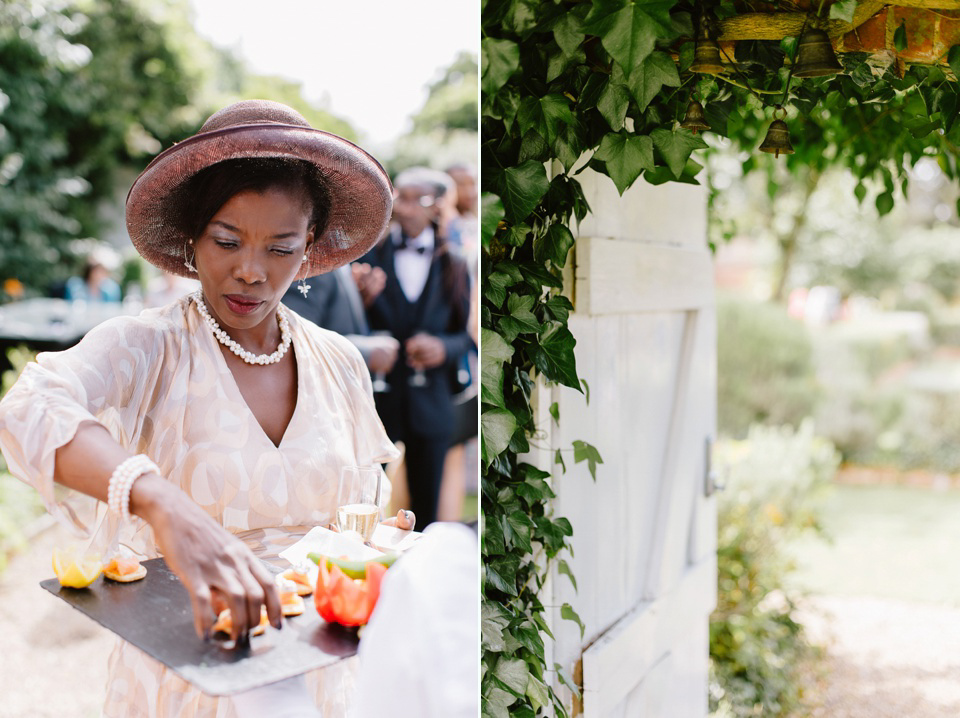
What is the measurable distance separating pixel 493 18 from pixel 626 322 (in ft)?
3.65

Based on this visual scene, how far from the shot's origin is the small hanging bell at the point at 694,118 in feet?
6.47

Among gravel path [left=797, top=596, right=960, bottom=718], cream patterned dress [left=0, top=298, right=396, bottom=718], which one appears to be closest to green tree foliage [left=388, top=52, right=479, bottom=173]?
cream patterned dress [left=0, top=298, right=396, bottom=718]

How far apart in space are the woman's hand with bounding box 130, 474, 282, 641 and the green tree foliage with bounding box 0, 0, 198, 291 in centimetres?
78

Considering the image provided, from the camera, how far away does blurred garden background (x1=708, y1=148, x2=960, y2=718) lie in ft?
15.0

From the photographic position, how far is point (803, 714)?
431 cm

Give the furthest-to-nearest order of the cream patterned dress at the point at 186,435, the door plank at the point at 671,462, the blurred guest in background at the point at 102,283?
the door plank at the point at 671,462 → the blurred guest in background at the point at 102,283 → the cream patterned dress at the point at 186,435

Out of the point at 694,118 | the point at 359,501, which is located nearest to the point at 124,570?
the point at 359,501

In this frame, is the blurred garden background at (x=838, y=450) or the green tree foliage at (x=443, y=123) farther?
the blurred garden background at (x=838, y=450)

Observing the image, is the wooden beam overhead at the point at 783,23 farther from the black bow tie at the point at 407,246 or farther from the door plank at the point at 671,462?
the door plank at the point at 671,462

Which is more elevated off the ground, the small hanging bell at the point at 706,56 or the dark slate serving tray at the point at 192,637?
the small hanging bell at the point at 706,56

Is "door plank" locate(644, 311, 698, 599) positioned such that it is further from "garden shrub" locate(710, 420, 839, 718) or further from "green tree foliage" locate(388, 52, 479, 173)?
"green tree foliage" locate(388, 52, 479, 173)

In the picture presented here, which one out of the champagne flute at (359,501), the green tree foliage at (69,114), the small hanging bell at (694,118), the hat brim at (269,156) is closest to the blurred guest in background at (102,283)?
the green tree foliage at (69,114)

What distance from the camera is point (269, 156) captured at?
143 centimetres

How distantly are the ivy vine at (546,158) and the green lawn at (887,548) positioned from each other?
4.15m
